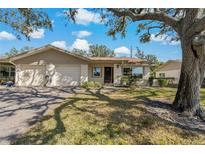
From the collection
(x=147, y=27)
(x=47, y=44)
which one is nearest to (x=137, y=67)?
(x=147, y=27)

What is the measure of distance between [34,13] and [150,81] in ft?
47.8

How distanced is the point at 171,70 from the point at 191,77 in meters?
22.6

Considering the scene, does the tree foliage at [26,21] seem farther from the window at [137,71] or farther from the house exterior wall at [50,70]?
the window at [137,71]

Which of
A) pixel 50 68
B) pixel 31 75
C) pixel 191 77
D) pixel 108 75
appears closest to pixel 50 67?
pixel 50 68

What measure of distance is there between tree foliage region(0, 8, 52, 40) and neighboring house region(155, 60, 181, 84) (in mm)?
19296

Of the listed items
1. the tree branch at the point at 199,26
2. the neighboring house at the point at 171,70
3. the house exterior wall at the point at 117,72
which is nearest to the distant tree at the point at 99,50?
the neighboring house at the point at 171,70

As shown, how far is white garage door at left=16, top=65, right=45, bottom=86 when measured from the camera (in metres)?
18.9

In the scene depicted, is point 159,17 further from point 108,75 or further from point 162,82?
point 162,82

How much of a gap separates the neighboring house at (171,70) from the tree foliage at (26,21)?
1930 centimetres

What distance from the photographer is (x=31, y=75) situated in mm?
19078

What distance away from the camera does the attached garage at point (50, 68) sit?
18.8 metres

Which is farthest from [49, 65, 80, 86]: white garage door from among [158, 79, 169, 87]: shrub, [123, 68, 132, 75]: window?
[158, 79, 169, 87]: shrub

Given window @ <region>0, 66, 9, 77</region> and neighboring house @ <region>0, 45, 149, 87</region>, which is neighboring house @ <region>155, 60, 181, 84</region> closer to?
neighboring house @ <region>0, 45, 149, 87</region>
